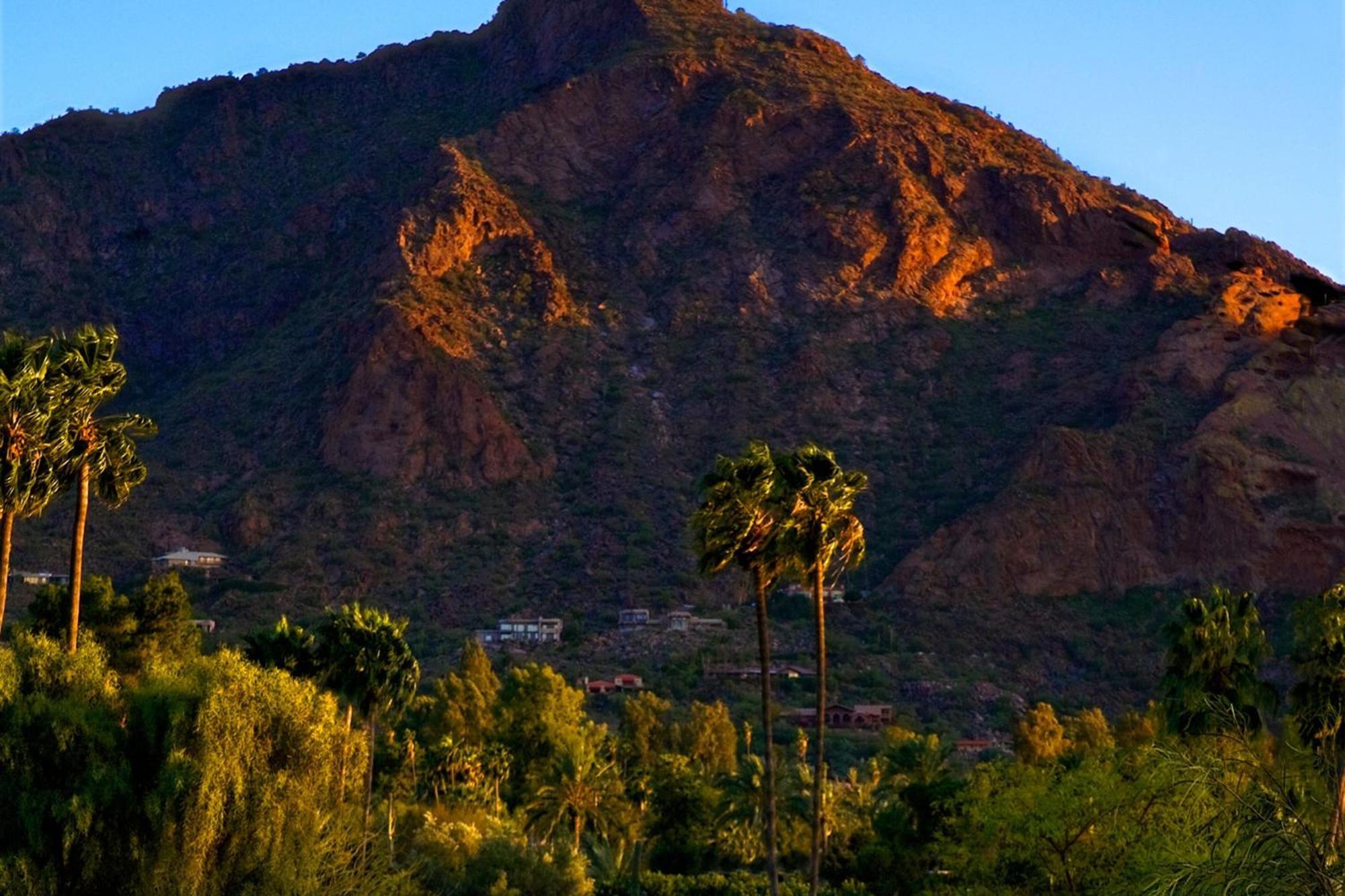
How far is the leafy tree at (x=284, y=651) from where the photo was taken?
5041 cm

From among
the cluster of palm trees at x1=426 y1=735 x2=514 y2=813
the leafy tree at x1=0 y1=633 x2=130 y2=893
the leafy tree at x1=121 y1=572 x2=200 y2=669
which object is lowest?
the cluster of palm trees at x1=426 y1=735 x2=514 y2=813

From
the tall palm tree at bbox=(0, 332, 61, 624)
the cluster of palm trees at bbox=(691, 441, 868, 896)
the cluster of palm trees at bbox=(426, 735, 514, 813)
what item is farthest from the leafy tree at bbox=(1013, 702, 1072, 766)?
the tall palm tree at bbox=(0, 332, 61, 624)

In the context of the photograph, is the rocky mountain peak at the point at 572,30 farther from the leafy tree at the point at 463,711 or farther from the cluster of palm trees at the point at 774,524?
the cluster of palm trees at the point at 774,524

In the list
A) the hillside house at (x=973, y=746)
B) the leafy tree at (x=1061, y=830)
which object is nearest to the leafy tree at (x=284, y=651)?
the leafy tree at (x=1061, y=830)

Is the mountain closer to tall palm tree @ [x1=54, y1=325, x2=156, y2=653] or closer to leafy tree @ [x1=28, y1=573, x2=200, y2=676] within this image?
leafy tree @ [x1=28, y1=573, x2=200, y2=676]

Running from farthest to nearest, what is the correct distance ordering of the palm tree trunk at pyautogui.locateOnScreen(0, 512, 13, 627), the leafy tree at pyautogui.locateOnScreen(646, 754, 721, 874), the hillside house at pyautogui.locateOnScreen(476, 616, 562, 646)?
the hillside house at pyautogui.locateOnScreen(476, 616, 562, 646) → the leafy tree at pyautogui.locateOnScreen(646, 754, 721, 874) → the palm tree trunk at pyautogui.locateOnScreen(0, 512, 13, 627)

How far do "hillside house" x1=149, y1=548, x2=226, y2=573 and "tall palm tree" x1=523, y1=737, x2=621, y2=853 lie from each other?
58013 mm

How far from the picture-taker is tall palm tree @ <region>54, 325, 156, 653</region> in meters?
43.8

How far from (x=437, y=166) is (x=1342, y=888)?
453ft

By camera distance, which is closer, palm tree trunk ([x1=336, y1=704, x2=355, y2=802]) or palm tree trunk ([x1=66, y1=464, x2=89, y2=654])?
palm tree trunk ([x1=336, y1=704, x2=355, y2=802])

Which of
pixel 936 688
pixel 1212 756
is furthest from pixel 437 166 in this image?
pixel 1212 756

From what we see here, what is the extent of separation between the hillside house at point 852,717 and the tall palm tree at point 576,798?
119 feet

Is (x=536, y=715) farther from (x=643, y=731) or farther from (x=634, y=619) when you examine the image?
(x=634, y=619)

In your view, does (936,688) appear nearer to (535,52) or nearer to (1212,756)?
(1212,756)
